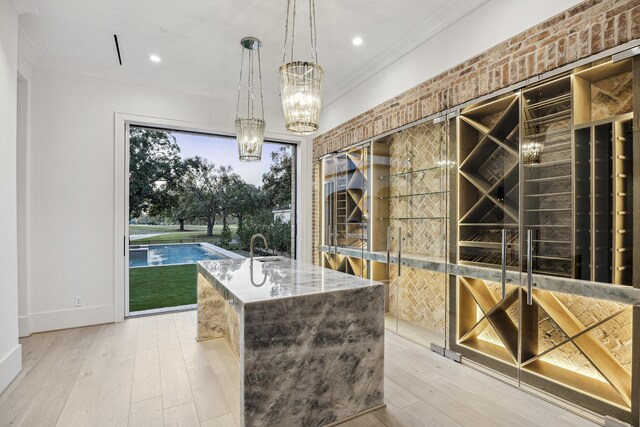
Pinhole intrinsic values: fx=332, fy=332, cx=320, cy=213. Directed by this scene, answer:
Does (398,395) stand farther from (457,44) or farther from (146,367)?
(457,44)

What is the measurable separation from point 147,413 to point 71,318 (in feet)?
8.11

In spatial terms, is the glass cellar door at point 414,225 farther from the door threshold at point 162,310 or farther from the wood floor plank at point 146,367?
the door threshold at point 162,310

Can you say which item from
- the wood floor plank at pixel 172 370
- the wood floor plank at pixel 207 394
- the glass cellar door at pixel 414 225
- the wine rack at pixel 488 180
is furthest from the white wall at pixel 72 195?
the wine rack at pixel 488 180

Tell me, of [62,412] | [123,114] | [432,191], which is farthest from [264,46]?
[62,412]

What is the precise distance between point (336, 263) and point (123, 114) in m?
3.37

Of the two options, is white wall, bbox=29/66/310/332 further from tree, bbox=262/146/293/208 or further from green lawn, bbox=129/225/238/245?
tree, bbox=262/146/293/208

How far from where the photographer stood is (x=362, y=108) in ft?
13.8

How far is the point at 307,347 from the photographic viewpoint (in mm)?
1938

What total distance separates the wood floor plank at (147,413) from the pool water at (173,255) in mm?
2600

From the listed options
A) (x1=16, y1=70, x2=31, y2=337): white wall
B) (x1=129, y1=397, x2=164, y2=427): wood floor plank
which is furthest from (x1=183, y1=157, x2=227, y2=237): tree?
(x1=129, y1=397, x2=164, y2=427): wood floor plank

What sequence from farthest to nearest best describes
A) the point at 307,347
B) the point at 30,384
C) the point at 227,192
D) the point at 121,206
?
the point at 227,192 → the point at 121,206 → the point at 30,384 → the point at 307,347

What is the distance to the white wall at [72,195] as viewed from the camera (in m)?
3.72

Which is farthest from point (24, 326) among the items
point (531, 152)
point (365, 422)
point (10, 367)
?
point (531, 152)

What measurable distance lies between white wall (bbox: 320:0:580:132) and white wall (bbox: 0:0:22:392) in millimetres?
3372
